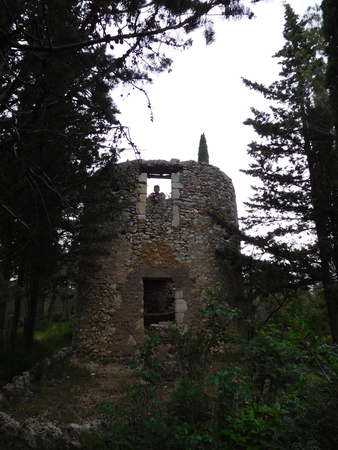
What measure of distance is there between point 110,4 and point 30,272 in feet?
13.9

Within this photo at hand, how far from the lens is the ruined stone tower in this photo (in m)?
8.02

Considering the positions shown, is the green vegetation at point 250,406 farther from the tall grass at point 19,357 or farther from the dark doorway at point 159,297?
the dark doorway at point 159,297

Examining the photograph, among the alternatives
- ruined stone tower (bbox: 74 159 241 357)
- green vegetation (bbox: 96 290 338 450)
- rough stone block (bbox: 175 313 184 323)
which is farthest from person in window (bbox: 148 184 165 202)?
green vegetation (bbox: 96 290 338 450)

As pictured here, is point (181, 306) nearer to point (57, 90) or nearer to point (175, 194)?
point (175, 194)

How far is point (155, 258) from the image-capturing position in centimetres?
863

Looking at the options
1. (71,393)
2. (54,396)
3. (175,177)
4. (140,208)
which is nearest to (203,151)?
(175,177)

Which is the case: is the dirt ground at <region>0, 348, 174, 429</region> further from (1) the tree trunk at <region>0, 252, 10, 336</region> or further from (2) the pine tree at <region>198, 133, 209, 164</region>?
(2) the pine tree at <region>198, 133, 209, 164</region>

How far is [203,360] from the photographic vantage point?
4328 millimetres

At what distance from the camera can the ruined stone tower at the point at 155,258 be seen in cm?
802

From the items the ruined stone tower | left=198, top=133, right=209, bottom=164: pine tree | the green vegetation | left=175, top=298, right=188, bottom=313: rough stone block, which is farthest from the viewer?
left=198, top=133, right=209, bottom=164: pine tree

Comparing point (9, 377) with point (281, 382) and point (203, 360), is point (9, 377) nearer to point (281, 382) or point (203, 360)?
point (203, 360)

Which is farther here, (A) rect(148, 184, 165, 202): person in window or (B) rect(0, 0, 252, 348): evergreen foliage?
(A) rect(148, 184, 165, 202): person in window

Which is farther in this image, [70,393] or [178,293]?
[178,293]

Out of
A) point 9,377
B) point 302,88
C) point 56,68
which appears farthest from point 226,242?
point 56,68
